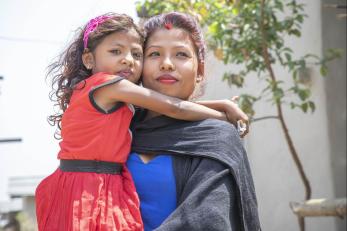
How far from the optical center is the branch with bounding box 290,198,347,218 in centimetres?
399

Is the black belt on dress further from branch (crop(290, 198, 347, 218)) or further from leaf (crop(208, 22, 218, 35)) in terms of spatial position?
leaf (crop(208, 22, 218, 35))

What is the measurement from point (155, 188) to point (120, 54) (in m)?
0.55

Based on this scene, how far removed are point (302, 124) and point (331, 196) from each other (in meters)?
0.84

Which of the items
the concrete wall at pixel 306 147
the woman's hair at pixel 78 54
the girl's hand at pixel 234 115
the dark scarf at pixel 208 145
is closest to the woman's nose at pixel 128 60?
the woman's hair at pixel 78 54

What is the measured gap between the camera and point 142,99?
1.90 meters

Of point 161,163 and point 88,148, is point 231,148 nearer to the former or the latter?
point 161,163

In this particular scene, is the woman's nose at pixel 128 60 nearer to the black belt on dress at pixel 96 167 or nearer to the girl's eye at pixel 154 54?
the girl's eye at pixel 154 54

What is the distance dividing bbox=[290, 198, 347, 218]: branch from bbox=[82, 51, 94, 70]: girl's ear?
2627mm

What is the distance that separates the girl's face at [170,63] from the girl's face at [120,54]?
0.14 feet

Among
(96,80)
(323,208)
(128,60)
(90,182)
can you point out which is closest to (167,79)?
(128,60)

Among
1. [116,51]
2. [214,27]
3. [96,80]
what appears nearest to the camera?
[96,80]

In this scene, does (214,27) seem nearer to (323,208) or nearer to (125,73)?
(323,208)

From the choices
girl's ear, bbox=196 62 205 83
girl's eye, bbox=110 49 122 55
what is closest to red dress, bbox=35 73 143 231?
girl's eye, bbox=110 49 122 55

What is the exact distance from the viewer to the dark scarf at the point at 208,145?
178cm
